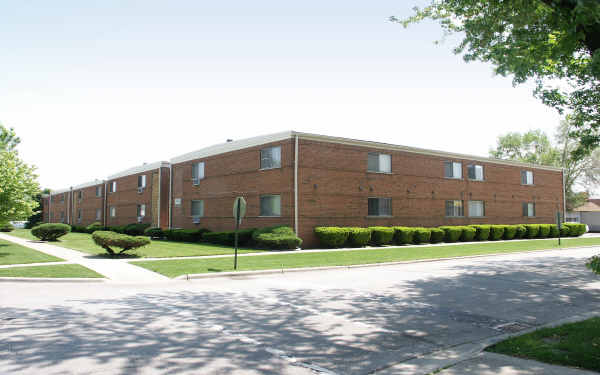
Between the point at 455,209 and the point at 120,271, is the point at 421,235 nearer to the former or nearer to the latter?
the point at 455,209

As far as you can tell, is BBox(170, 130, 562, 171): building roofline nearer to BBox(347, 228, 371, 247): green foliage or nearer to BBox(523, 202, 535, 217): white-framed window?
BBox(523, 202, 535, 217): white-framed window

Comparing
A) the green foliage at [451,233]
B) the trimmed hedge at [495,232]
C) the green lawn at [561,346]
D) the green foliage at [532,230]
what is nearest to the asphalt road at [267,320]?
the green lawn at [561,346]

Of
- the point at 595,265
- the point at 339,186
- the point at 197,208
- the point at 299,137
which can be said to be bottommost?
the point at 595,265

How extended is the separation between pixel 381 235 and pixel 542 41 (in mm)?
17726

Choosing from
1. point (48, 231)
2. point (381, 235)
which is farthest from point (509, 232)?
point (48, 231)

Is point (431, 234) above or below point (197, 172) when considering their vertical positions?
below

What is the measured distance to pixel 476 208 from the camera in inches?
1313

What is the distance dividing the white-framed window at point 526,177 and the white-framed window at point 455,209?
870 cm

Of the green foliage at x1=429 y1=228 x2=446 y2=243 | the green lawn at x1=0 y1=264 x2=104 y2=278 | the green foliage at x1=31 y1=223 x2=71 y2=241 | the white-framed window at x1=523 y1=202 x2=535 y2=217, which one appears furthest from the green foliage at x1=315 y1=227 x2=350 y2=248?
the white-framed window at x1=523 y1=202 x2=535 y2=217

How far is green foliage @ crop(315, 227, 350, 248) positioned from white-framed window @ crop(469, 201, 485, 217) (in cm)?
1356

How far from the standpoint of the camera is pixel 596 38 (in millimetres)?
5688

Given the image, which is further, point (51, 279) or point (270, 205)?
point (270, 205)

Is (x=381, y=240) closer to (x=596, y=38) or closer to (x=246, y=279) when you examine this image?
(x=246, y=279)

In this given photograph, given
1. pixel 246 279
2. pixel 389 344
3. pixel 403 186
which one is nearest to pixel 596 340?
pixel 389 344
